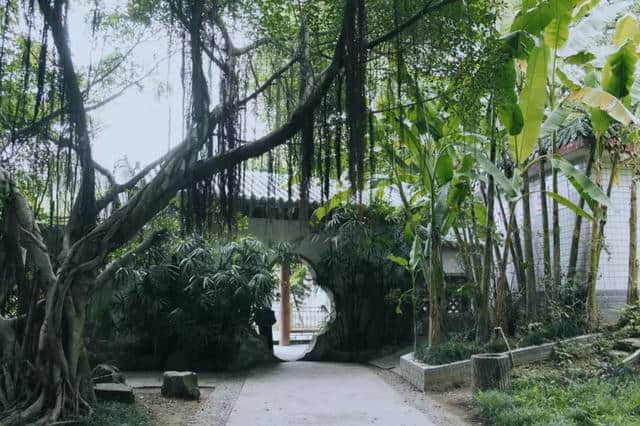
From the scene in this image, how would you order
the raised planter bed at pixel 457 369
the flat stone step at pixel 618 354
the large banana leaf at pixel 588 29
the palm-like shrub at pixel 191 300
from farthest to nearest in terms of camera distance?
1. the palm-like shrub at pixel 191 300
2. the large banana leaf at pixel 588 29
3. the raised planter bed at pixel 457 369
4. the flat stone step at pixel 618 354

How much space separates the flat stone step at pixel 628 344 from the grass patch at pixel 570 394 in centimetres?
11

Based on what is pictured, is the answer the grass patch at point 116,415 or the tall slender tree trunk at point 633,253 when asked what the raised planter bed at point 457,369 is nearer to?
the tall slender tree trunk at point 633,253

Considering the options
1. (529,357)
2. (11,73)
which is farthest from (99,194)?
(529,357)

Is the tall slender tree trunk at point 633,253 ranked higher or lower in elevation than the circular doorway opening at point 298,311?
higher

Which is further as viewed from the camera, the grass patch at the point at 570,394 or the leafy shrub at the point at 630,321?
the leafy shrub at the point at 630,321

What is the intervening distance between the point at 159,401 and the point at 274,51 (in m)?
3.64

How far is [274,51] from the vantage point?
15.8 ft

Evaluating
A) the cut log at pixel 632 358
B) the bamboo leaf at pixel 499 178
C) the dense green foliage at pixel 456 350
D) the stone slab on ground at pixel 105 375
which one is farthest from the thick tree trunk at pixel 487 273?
the stone slab on ground at pixel 105 375

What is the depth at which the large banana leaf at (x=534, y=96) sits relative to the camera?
5656mm

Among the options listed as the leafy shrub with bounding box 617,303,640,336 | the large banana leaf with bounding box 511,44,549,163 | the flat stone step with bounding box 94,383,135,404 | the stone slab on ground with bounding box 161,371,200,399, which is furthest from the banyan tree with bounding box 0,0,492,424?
the leafy shrub with bounding box 617,303,640,336

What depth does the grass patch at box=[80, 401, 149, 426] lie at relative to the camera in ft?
14.8

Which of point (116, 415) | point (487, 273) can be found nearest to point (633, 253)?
point (487, 273)

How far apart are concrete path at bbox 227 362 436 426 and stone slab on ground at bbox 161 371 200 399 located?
51 cm

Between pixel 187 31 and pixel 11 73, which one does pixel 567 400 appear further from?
pixel 11 73
